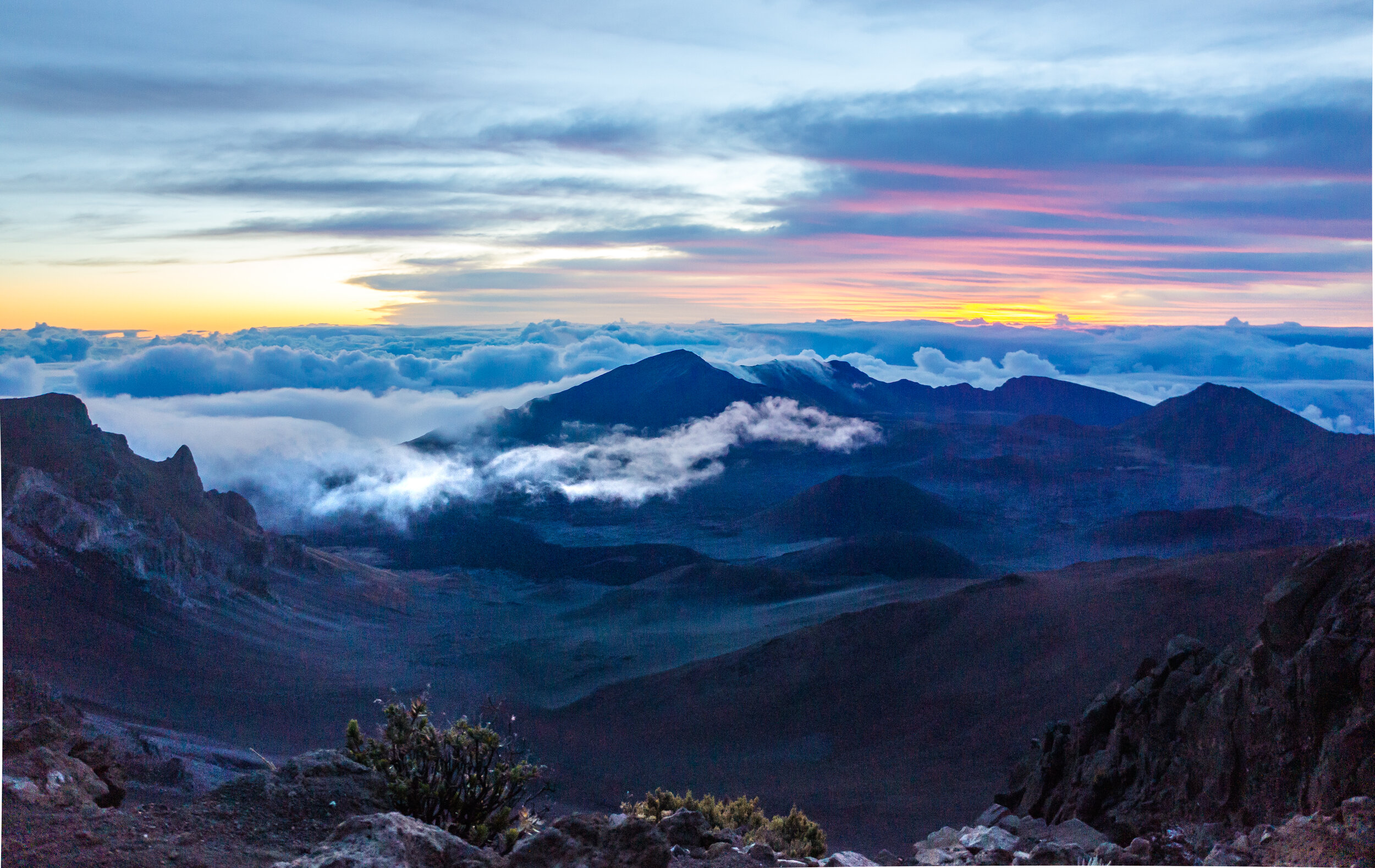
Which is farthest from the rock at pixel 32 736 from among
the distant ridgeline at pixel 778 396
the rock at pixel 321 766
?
the distant ridgeline at pixel 778 396

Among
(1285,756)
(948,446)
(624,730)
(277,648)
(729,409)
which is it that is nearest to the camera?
(1285,756)

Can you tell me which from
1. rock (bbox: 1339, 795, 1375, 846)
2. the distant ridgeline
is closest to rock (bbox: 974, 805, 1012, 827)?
rock (bbox: 1339, 795, 1375, 846)

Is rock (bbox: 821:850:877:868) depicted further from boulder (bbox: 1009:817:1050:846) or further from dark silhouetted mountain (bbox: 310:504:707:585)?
dark silhouetted mountain (bbox: 310:504:707:585)

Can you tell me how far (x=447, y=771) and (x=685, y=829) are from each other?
69.4 inches

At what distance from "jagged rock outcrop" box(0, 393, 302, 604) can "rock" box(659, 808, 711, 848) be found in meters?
30.7

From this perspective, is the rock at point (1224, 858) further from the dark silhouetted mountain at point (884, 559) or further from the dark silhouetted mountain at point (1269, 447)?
the dark silhouetted mountain at point (884, 559)

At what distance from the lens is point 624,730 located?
27875 millimetres

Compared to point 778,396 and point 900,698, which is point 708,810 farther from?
point 778,396

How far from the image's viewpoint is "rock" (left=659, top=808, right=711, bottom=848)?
596 cm

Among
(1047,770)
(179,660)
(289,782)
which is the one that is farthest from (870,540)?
(289,782)

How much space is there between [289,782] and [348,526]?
60248mm

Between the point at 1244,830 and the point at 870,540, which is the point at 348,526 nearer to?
the point at 870,540

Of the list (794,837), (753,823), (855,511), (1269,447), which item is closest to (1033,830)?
(794,837)

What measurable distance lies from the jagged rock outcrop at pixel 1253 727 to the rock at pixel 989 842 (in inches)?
89.0
